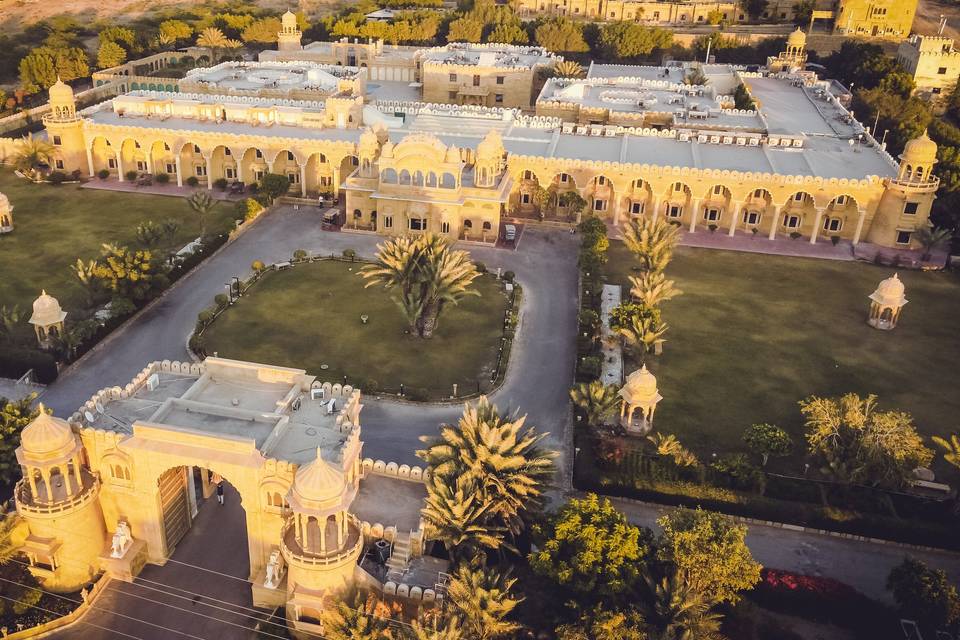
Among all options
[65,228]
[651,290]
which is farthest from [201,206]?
[651,290]

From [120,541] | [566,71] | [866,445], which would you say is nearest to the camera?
[120,541]

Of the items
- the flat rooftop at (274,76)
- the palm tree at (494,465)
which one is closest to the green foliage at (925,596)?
the palm tree at (494,465)

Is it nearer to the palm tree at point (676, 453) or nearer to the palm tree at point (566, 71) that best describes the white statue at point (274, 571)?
the palm tree at point (676, 453)

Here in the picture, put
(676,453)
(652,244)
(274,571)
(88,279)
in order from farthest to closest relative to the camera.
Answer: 1. (652,244)
2. (88,279)
3. (676,453)
4. (274,571)

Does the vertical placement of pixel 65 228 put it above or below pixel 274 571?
below

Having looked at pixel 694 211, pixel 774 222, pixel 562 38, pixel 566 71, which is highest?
pixel 562 38

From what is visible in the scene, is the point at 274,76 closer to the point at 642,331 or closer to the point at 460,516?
the point at 642,331
